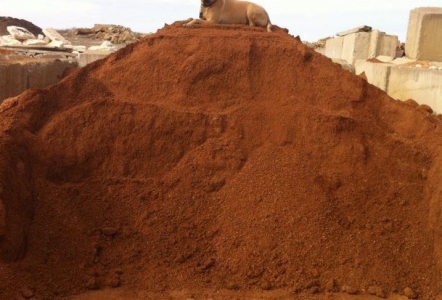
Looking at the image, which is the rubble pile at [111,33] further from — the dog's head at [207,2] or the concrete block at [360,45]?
the dog's head at [207,2]

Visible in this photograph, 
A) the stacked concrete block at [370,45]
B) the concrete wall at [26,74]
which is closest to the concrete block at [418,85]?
the stacked concrete block at [370,45]

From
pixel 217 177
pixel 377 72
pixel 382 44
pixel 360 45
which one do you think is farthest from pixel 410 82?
pixel 360 45

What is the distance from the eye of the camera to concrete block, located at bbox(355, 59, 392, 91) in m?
6.68

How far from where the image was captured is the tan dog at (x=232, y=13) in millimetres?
6695

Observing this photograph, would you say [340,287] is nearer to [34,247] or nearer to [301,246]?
[301,246]

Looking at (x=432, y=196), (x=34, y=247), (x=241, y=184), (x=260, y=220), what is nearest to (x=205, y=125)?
(x=241, y=184)

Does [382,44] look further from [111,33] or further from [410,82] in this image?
[111,33]

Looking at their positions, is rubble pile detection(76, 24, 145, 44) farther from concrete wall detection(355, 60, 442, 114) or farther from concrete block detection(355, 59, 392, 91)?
concrete wall detection(355, 60, 442, 114)

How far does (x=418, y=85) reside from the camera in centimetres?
619

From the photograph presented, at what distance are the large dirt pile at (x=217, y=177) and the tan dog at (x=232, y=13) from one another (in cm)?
138

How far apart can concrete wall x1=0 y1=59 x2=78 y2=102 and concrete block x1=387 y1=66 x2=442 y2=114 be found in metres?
4.25

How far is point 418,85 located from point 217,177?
10.0 ft

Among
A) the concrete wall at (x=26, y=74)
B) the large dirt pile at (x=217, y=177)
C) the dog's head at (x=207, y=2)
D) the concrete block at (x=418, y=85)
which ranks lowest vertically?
the large dirt pile at (x=217, y=177)

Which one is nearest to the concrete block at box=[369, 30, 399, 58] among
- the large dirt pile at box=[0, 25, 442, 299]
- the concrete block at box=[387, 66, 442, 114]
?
the concrete block at box=[387, 66, 442, 114]
